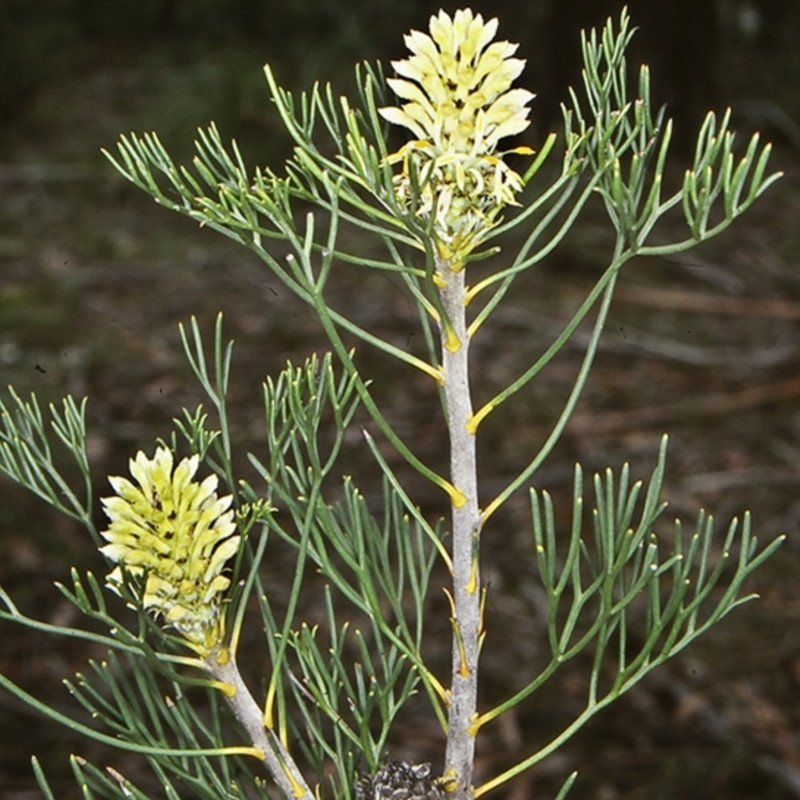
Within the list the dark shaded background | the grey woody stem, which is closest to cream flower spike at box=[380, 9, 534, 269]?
the grey woody stem

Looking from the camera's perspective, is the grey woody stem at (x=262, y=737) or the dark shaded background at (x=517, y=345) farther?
the dark shaded background at (x=517, y=345)

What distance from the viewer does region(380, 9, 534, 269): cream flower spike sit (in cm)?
39

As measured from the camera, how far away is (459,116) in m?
0.39

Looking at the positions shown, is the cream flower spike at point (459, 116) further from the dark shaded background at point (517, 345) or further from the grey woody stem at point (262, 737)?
the dark shaded background at point (517, 345)

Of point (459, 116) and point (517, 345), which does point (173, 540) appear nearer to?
point (459, 116)

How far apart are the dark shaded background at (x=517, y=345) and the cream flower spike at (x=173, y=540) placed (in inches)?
19.2

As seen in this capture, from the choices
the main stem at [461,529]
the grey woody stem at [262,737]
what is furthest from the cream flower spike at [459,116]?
the grey woody stem at [262,737]

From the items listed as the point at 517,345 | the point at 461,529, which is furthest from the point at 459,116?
the point at 517,345

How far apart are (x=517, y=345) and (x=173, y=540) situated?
207 cm

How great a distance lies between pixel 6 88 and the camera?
12.8ft

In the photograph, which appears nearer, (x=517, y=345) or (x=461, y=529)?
(x=461, y=529)

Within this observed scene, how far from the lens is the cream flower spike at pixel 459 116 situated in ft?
1.28

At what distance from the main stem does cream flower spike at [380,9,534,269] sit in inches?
1.2

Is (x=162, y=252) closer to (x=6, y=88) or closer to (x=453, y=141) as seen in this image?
(x=6, y=88)
